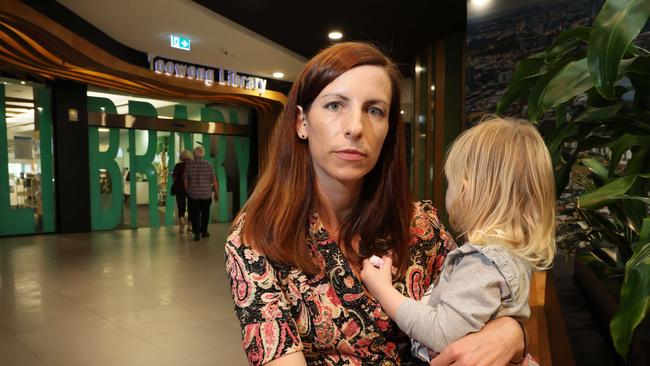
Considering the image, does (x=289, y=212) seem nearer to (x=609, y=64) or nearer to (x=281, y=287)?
(x=281, y=287)

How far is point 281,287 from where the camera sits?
930 millimetres

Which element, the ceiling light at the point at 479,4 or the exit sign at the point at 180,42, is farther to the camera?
the exit sign at the point at 180,42

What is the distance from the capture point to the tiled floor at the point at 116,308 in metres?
2.81

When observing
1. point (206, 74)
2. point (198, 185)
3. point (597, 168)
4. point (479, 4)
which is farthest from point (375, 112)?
point (206, 74)

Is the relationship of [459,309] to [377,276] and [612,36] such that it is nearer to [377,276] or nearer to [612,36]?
[377,276]

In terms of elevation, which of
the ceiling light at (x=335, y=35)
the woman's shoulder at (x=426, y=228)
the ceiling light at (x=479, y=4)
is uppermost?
the ceiling light at (x=335, y=35)

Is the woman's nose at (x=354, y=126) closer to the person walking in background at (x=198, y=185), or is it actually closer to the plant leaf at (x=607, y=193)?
the plant leaf at (x=607, y=193)

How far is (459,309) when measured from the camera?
2.84 ft

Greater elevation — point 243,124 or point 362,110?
point 243,124

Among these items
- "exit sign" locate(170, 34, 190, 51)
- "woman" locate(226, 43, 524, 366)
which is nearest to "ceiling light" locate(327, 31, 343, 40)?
"exit sign" locate(170, 34, 190, 51)

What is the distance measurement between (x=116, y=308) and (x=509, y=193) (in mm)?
3610

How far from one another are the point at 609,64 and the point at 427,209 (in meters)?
0.58

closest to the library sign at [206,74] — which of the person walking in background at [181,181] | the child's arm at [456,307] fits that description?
the person walking in background at [181,181]

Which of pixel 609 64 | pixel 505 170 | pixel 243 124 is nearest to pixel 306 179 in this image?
pixel 505 170
